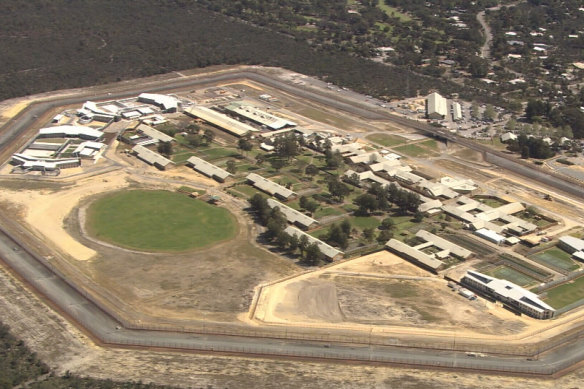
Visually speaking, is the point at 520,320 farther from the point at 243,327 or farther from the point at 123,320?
the point at 123,320

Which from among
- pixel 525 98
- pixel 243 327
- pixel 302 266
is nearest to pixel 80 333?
pixel 243 327

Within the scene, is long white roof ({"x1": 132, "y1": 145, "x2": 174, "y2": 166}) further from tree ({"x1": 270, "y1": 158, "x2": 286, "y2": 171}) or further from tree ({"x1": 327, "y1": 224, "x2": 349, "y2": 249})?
tree ({"x1": 327, "y1": 224, "x2": 349, "y2": 249})

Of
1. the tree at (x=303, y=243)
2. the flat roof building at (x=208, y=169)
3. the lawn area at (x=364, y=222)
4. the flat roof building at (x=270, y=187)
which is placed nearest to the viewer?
the tree at (x=303, y=243)

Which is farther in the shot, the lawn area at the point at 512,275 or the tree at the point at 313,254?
the tree at the point at 313,254

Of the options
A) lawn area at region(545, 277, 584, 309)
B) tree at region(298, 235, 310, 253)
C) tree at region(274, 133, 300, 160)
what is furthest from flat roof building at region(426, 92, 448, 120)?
tree at region(298, 235, 310, 253)

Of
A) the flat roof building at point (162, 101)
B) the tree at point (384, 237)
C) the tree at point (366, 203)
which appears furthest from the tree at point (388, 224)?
the flat roof building at point (162, 101)

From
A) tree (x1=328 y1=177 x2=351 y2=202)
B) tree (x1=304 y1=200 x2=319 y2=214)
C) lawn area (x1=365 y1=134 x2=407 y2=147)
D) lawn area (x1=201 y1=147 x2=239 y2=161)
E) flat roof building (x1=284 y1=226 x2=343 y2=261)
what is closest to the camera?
flat roof building (x1=284 y1=226 x2=343 y2=261)

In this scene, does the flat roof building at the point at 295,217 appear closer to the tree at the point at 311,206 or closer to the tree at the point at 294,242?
the tree at the point at 311,206
